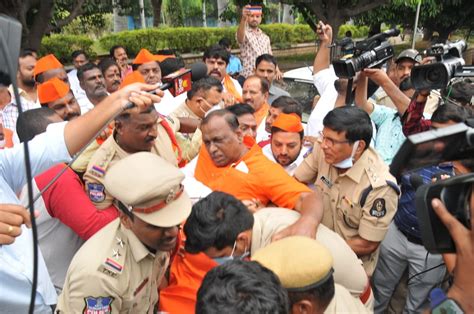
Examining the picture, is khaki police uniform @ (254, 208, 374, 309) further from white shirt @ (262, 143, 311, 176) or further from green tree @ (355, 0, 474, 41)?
green tree @ (355, 0, 474, 41)

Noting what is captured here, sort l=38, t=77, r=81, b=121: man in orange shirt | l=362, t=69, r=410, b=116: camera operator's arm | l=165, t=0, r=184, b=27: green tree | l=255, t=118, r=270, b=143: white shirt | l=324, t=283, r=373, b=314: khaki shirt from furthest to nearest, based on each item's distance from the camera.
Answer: l=165, t=0, r=184, b=27: green tree < l=255, t=118, r=270, b=143: white shirt < l=38, t=77, r=81, b=121: man in orange shirt < l=362, t=69, r=410, b=116: camera operator's arm < l=324, t=283, r=373, b=314: khaki shirt

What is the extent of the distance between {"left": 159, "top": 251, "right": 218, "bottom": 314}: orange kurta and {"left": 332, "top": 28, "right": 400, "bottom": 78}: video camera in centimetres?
174

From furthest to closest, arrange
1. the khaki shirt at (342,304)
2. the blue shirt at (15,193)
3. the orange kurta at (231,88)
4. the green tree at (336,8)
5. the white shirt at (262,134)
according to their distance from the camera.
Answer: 1. the green tree at (336,8)
2. the orange kurta at (231,88)
3. the white shirt at (262,134)
4. the blue shirt at (15,193)
5. the khaki shirt at (342,304)

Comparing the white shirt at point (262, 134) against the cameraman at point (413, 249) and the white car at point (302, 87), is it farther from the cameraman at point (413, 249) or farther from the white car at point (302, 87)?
the white car at point (302, 87)

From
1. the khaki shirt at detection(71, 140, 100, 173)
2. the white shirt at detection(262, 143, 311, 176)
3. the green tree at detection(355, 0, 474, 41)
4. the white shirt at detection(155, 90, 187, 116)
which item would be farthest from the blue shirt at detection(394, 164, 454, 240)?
the green tree at detection(355, 0, 474, 41)

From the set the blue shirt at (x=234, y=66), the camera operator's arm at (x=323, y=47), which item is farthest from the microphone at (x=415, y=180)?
the blue shirt at (x=234, y=66)

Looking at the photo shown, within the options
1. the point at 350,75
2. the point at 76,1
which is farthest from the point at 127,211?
the point at 76,1

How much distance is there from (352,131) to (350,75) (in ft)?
2.28

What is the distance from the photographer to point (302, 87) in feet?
21.2

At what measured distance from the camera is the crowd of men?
5.07ft

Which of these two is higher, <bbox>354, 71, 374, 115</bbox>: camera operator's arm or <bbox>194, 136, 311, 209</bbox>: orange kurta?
<bbox>354, 71, 374, 115</bbox>: camera operator's arm

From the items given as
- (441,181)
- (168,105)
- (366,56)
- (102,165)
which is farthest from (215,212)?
(168,105)

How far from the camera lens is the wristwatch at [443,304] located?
1369mm

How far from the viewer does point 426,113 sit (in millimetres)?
4215
